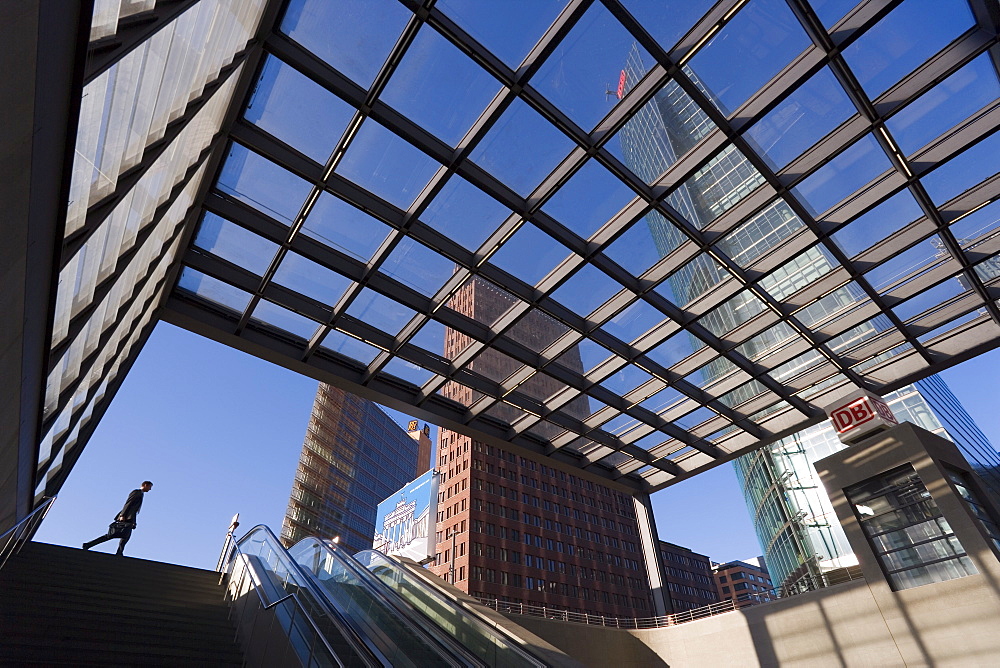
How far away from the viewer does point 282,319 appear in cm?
1256

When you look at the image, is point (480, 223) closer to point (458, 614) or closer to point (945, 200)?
point (458, 614)

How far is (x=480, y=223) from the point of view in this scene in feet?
34.9

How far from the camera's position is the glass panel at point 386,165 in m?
9.04

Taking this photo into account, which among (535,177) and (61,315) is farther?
(535,177)

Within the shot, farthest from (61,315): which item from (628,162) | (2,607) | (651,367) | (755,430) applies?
(755,430)

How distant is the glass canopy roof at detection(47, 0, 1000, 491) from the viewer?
784 centimetres

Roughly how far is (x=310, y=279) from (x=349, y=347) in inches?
94.2

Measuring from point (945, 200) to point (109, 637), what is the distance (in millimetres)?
15421

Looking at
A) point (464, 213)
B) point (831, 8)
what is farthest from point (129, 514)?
point (831, 8)

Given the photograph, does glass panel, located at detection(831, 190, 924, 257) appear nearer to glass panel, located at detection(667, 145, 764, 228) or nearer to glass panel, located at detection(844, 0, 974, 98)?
glass panel, located at detection(667, 145, 764, 228)

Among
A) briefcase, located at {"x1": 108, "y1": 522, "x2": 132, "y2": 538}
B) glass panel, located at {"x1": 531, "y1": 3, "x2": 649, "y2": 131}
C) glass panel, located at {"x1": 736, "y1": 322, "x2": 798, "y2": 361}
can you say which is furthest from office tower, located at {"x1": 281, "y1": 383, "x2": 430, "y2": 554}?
glass panel, located at {"x1": 531, "y1": 3, "x2": 649, "y2": 131}

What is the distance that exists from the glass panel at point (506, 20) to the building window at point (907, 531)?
1336 centimetres

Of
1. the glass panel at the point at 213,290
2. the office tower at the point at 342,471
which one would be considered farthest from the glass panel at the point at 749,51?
the office tower at the point at 342,471

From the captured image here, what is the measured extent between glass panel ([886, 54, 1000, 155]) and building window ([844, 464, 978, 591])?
8.21 metres
